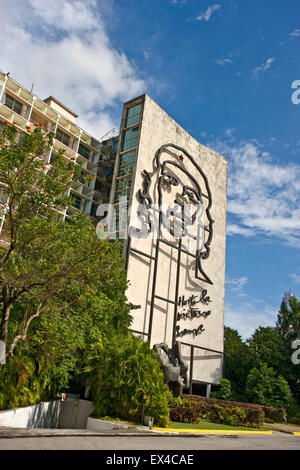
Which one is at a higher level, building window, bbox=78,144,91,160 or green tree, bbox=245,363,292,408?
building window, bbox=78,144,91,160

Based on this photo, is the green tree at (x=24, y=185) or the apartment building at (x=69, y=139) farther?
the apartment building at (x=69, y=139)

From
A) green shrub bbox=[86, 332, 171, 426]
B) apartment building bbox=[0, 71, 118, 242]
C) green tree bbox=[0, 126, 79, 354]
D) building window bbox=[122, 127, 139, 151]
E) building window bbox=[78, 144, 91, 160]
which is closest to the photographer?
green tree bbox=[0, 126, 79, 354]

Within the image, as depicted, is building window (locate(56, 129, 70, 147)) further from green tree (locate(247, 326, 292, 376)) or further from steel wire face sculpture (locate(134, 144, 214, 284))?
green tree (locate(247, 326, 292, 376))

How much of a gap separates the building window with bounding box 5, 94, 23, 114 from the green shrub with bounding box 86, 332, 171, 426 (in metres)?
30.3

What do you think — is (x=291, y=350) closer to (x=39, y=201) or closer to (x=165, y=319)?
(x=165, y=319)

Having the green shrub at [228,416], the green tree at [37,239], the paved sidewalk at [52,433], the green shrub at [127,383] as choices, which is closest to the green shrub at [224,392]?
the green shrub at [228,416]

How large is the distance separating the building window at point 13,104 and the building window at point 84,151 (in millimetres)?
8163

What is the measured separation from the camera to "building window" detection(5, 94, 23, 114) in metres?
39.0

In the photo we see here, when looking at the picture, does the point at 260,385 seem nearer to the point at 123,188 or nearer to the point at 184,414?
the point at 184,414

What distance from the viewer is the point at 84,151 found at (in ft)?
151

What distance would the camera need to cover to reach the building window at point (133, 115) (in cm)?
3604
